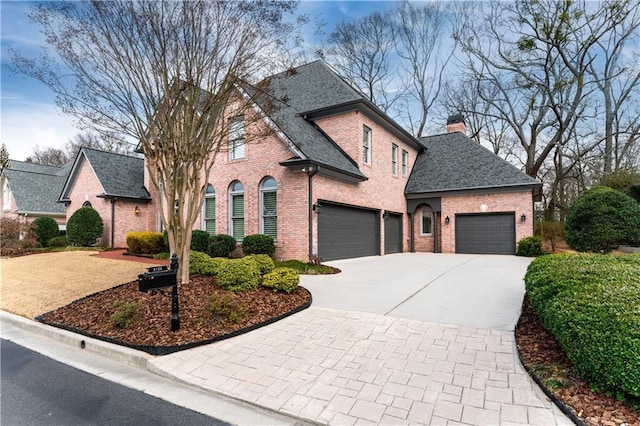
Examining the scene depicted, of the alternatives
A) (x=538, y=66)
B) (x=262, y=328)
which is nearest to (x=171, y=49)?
(x=262, y=328)

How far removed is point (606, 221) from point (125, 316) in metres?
14.7

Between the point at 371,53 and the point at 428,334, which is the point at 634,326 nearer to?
the point at 428,334

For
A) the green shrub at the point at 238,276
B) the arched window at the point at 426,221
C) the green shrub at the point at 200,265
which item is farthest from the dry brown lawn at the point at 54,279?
the arched window at the point at 426,221

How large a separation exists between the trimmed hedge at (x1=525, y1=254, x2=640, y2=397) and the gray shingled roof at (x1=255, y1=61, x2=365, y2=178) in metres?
8.50

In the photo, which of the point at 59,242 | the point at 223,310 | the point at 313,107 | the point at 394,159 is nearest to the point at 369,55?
the point at 394,159

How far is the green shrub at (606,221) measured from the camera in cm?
1177

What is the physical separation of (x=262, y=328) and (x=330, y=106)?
37.8 feet

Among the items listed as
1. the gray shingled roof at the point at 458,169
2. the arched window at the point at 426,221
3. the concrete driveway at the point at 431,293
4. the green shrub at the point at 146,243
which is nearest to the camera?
the concrete driveway at the point at 431,293

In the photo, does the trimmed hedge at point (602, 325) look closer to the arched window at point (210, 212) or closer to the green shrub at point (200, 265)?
the green shrub at point (200, 265)

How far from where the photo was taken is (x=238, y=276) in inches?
273

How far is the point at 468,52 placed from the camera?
1007 inches

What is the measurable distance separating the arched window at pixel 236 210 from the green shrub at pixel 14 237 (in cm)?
1056

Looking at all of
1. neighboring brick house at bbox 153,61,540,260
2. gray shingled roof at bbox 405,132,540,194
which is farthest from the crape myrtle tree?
gray shingled roof at bbox 405,132,540,194

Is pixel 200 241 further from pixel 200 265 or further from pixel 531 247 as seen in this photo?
pixel 531 247
